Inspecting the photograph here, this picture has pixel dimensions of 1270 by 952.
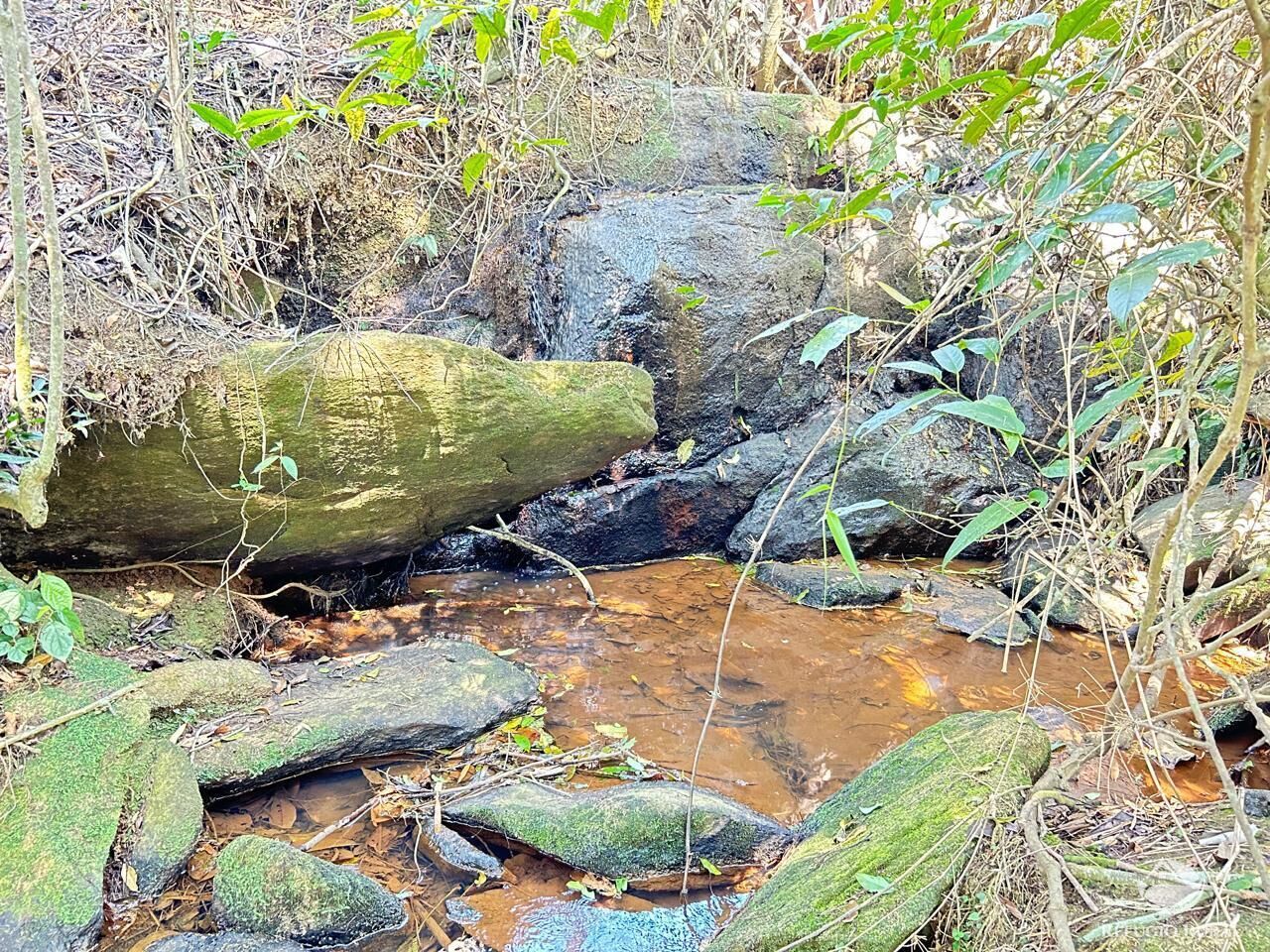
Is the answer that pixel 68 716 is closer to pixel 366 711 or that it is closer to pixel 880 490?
pixel 366 711

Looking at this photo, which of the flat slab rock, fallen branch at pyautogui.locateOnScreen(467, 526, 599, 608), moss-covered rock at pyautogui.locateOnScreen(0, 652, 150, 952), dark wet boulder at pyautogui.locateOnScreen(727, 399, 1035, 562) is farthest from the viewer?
dark wet boulder at pyautogui.locateOnScreen(727, 399, 1035, 562)

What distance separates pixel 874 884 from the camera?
183 centimetres

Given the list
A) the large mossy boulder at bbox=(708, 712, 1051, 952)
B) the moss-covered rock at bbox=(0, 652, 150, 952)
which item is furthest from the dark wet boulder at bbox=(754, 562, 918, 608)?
the moss-covered rock at bbox=(0, 652, 150, 952)

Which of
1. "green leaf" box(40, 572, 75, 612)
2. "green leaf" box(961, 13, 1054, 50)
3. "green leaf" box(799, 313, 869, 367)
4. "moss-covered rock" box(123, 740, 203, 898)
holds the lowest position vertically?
"moss-covered rock" box(123, 740, 203, 898)

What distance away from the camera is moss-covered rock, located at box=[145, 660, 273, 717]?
2.89 m

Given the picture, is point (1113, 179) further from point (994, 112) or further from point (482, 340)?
point (482, 340)

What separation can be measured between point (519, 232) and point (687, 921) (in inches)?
197

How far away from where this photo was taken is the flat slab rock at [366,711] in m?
2.83

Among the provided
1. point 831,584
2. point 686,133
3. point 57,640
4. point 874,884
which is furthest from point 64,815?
point 686,133

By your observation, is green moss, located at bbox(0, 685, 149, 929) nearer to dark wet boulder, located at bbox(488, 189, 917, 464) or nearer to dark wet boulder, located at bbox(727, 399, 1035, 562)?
dark wet boulder, located at bbox(488, 189, 917, 464)

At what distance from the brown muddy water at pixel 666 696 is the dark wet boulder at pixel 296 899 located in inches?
3.9

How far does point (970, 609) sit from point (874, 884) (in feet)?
11.4

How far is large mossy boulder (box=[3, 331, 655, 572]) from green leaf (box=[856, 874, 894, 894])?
2.70 metres

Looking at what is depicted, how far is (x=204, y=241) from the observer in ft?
13.3
